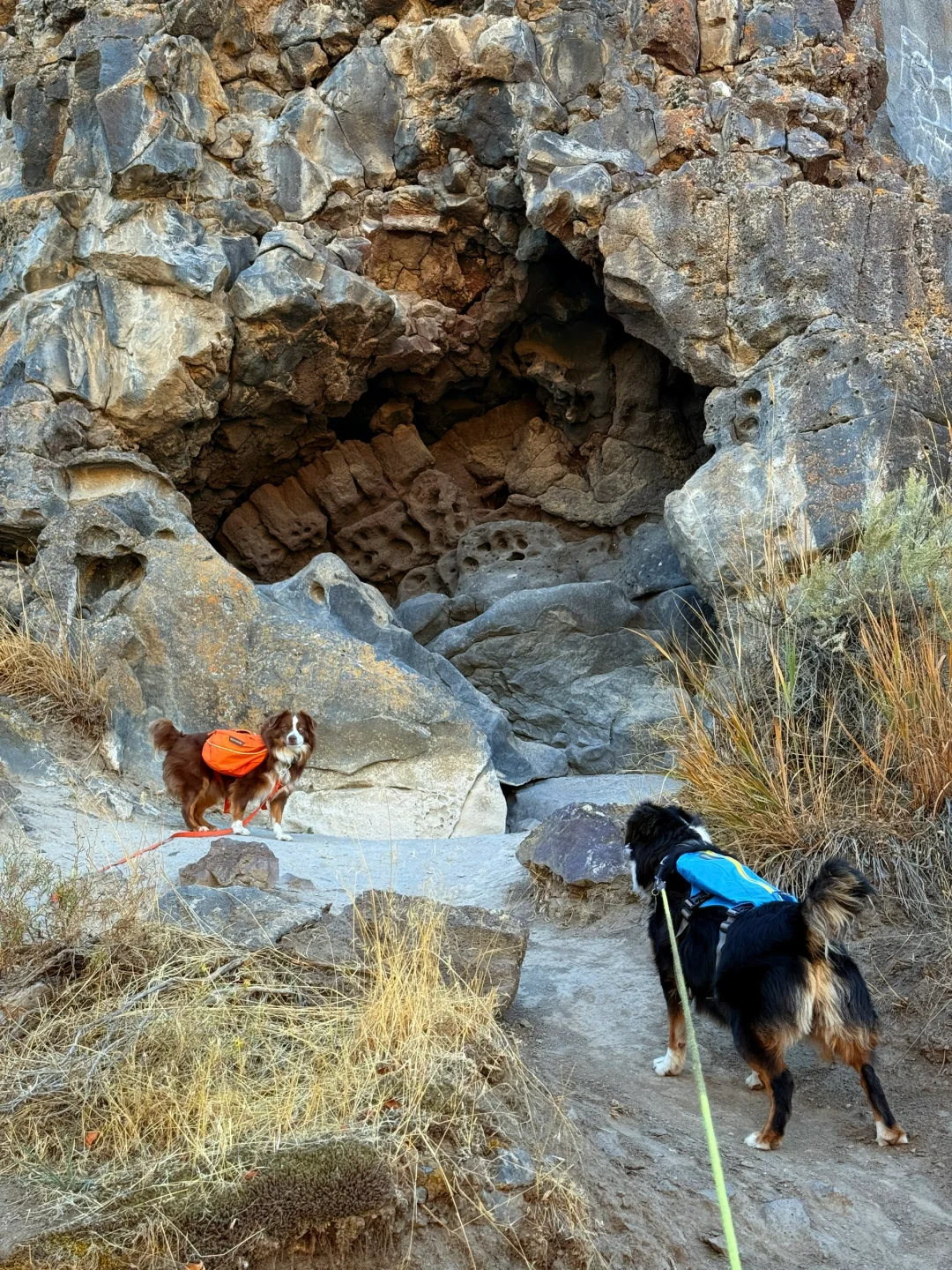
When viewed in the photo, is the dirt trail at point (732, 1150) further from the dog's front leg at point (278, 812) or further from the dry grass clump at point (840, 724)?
the dog's front leg at point (278, 812)

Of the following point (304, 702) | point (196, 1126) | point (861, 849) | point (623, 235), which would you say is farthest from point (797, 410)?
point (196, 1126)

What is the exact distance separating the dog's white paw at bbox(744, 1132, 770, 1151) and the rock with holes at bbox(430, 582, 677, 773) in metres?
6.67

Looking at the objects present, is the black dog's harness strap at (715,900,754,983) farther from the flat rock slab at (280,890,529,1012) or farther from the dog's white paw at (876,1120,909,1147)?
the flat rock slab at (280,890,529,1012)

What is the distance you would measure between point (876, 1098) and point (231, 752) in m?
4.07

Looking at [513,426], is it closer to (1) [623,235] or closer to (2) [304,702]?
(1) [623,235]

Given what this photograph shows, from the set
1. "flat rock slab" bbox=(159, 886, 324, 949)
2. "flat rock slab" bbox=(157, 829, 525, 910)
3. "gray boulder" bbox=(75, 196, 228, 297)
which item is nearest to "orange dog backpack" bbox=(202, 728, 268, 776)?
"flat rock slab" bbox=(157, 829, 525, 910)

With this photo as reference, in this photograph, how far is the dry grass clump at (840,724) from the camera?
4.31 m

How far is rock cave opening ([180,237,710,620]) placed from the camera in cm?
1180

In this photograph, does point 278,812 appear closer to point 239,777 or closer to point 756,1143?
point 239,777

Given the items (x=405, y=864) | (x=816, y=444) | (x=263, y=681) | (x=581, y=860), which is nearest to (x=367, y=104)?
(x=816, y=444)

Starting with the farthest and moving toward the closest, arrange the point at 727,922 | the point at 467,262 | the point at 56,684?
the point at 467,262, the point at 56,684, the point at 727,922

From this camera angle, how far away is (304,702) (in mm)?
8039

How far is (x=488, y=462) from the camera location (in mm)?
12969

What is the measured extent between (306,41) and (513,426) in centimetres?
440
